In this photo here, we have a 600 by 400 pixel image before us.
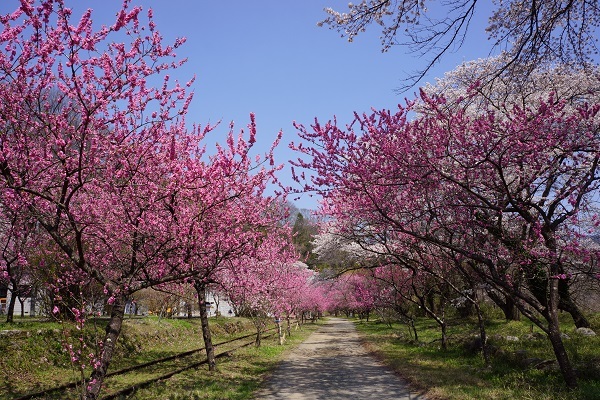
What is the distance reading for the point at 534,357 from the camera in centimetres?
1150

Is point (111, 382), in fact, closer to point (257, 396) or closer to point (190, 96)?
point (257, 396)

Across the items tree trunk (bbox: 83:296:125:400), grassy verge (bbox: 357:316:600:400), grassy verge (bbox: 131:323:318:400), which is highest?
tree trunk (bbox: 83:296:125:400)

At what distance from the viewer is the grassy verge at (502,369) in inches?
339

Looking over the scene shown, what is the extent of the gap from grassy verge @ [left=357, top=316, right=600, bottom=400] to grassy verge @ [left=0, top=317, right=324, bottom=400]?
4481 millimetres

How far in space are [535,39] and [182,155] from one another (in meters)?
6.74

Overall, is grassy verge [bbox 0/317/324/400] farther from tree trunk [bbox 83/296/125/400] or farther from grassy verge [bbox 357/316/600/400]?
grassy verge [bbox 357/316/600/400]

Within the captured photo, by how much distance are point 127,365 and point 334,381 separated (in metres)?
7.49

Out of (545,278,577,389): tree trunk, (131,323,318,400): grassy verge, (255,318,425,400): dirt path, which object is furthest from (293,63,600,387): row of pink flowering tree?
(131,323,318,400): grassy verge

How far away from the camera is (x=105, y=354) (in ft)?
22.1

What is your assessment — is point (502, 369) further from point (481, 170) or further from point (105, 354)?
point (105, 354)

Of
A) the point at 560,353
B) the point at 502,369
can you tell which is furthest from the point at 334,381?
the point at 560,353

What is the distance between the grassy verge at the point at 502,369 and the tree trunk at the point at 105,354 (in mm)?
6341

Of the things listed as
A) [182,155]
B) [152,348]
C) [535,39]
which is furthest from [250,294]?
[535,39]

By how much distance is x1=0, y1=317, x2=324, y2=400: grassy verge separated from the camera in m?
10.1
